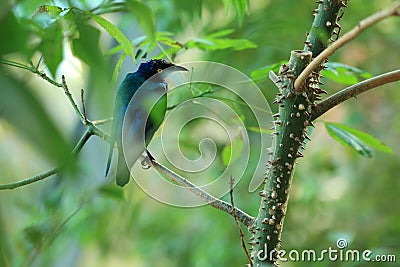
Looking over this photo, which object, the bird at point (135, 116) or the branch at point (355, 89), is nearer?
the branch at point (355, 89)

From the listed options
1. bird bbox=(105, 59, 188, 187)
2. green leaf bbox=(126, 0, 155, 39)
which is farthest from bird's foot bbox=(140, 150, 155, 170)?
green leaf bbox=(126, 0, 155, 39)

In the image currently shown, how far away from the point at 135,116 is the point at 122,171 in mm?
104

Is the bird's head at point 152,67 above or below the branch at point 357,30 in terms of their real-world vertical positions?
below

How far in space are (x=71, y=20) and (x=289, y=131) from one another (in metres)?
0.19

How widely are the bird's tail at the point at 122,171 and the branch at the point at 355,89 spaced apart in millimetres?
224

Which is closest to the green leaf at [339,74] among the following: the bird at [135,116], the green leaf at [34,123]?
the bird at [135,116]

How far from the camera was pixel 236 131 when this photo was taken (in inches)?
26.9

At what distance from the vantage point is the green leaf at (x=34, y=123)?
168 mm

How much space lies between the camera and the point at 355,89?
0.44 metres

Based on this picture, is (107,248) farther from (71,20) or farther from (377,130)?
(71,20)

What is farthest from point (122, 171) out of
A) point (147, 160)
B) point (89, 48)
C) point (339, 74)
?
point (89, 48)

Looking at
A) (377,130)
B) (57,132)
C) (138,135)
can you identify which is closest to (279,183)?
(138,135)

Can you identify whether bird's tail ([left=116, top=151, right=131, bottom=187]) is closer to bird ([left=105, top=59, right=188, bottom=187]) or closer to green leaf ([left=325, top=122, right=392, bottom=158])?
bird ([left=105, top=59, right=188, bottom=187])

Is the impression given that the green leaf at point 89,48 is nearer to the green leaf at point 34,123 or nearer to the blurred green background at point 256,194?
the green leaf at point 34,123
